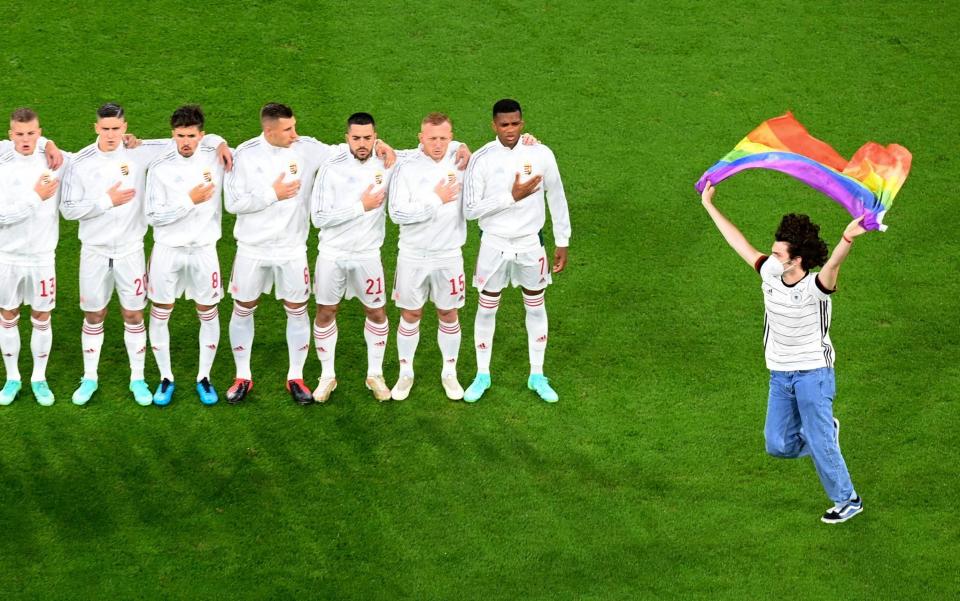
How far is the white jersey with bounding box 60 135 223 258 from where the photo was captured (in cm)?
1017

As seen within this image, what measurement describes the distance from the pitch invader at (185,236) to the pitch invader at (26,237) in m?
0.73

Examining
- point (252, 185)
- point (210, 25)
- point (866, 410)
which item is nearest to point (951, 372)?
point (866, 410)

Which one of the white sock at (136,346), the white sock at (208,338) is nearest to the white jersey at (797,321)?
the white sock at (208,338)

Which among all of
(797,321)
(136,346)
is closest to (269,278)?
(136,346)

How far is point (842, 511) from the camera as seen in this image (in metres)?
9.35

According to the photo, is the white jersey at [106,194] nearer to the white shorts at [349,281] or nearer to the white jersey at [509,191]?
the white shorts at [349,281]

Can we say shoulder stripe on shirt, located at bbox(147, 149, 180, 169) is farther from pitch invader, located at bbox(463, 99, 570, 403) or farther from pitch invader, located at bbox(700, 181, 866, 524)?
pitch invader, located at bbox(700, 181, 866, 524)

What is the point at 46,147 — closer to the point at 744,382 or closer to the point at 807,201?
the point at 744,382

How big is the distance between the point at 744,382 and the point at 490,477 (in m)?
2.37

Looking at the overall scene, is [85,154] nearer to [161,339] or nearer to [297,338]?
[161,339]

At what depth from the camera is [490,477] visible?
9.94 m

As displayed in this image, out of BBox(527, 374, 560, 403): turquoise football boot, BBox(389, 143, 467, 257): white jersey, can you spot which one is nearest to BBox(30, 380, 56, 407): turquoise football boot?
BBox(389, 143, 467, 257): white jersey

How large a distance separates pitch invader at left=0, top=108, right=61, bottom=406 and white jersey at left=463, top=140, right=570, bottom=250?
3.05 metres

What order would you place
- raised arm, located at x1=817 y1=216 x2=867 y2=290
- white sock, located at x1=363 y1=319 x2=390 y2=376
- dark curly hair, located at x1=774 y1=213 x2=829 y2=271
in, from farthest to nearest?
white sock, located at x1=363 y1=319 x2=390 y2=376
dark curly hair, located at x1=774 y1=213 x2=829 y2=271
raised arm, located at x1=817 y1=216 x2=867 y2=290
